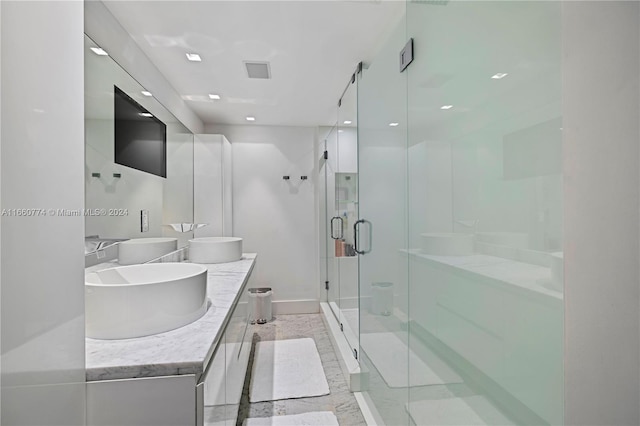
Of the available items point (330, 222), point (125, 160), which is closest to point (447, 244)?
point (125, 160)

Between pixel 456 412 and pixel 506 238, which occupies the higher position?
pixel 506 238

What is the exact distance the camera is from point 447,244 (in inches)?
46.5

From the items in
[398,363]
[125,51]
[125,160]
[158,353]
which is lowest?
[398,363]

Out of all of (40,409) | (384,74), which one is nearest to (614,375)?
(40,409)

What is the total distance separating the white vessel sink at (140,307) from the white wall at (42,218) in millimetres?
272

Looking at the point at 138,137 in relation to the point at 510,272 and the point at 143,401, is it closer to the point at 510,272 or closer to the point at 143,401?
the point at 143,401

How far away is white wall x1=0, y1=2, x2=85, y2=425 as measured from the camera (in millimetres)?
551

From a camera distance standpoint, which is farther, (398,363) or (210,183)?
(210,183)

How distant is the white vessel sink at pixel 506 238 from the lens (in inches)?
31.7

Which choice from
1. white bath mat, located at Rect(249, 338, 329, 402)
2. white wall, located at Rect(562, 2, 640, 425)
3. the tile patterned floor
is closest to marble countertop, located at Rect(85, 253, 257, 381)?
white wall, located at Rect(562, 2, 640, 425)

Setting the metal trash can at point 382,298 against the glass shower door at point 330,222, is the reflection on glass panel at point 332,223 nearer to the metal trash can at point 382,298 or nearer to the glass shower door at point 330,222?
the glass shower door at point 330,222

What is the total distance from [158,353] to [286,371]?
1811 mm

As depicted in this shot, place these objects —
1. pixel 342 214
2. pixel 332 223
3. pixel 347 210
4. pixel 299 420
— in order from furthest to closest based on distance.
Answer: pixel 332 223, pixel 342 214, pixel 347 210, pixel 299 420

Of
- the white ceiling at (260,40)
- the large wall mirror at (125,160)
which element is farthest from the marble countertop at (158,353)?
the white ceiling at (260,40)
